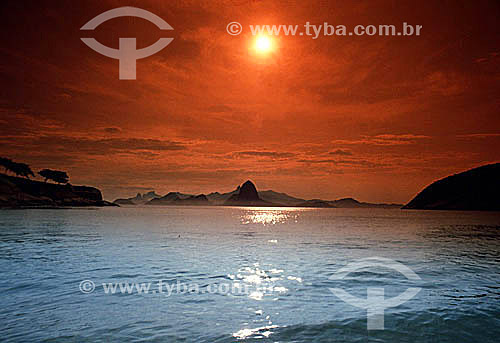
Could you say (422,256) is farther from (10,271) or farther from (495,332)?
(10,271)

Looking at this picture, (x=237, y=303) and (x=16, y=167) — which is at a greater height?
(x=16, y=167)

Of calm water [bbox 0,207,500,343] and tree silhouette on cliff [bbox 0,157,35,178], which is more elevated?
tree silhouette on cliff [bbox 0,157,35,178]

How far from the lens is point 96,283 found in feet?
56.6

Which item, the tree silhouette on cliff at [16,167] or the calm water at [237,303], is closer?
the calm water at [237,303]

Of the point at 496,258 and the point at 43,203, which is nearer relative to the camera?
the point at 496,258

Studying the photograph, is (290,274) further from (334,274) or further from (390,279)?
(390,279)

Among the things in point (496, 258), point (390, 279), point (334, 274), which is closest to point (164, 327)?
point (334, 274)

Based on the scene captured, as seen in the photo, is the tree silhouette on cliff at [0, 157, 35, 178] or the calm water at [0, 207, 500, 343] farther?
the tree silhouette on cliff at [0, 157, 35, 178]

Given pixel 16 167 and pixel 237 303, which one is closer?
pixel 237 303

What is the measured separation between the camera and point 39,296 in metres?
14.5

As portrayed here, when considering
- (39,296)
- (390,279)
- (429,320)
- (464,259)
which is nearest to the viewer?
(429,320)

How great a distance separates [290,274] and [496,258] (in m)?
20.1

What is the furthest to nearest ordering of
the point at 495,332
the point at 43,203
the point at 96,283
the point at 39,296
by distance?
the point at 43,203 → the point at 96,283 → the point at 39,296 → the point at 495,332

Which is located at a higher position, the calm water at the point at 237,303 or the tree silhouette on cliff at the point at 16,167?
the tree silhouette on cliff at the point at 16,167
